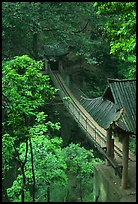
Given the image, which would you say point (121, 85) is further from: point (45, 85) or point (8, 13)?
point (8, 13)

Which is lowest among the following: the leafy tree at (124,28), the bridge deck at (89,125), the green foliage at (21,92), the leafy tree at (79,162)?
the leafy tree at (79,162)

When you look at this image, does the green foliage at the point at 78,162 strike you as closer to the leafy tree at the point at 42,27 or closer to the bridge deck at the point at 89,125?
the bridge deck at the point at 89,125

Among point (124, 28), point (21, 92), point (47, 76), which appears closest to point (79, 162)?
point (47, 76)

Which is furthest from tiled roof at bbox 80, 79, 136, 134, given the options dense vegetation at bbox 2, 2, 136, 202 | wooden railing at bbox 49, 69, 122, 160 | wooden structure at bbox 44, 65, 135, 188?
wooden railing at bbox 49, 69, 122, 160

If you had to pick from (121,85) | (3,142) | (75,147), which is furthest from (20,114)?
(75,147)

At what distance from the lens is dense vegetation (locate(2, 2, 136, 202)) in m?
6.04

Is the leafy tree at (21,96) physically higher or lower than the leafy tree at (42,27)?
lower

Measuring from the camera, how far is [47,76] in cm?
646

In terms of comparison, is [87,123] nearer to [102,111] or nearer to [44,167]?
[102,111]

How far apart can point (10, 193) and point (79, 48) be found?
11.0 m

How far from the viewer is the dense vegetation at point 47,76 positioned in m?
6.04

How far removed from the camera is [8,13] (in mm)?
14477

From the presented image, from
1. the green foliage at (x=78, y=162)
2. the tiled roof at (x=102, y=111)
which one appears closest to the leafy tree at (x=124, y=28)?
the tiled roof at (x=102, y=111)

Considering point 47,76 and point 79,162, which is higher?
point 47,76
